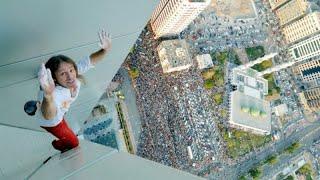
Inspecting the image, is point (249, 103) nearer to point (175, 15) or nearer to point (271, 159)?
point (271, 159)

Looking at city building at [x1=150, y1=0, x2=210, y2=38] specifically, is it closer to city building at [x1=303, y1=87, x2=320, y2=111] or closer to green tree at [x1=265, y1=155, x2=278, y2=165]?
green tree at [x1=265, y1=155, x2=278, y2=165]

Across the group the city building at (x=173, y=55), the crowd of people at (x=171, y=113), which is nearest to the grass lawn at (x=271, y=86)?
the crowd of people at (x=171, y=113)

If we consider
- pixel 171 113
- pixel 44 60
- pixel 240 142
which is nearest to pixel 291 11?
pixel 240 142

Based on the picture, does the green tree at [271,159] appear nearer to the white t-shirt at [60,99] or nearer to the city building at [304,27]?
the city building at [304,27]

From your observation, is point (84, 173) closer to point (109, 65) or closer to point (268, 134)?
point (109, 65)

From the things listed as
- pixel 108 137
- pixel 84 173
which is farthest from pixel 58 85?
pixel 108 137
